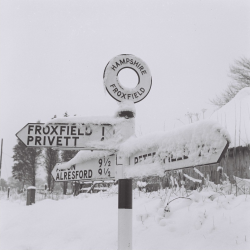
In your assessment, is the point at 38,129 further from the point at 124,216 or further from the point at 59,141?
the point at 124,216

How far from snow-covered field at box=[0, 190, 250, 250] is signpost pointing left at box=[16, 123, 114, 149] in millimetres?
1519

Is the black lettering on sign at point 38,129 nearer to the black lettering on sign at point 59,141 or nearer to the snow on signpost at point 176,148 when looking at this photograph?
the black lettering on sign at point 59,141

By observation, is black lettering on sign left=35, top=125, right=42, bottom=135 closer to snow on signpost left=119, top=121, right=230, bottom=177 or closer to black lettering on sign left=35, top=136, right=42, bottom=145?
black lettering on sign left=35, top=136, right=42, bottom=145

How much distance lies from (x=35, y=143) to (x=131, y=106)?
83 cm

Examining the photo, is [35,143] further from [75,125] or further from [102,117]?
[102,117]

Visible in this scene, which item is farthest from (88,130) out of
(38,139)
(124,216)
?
(124,216)

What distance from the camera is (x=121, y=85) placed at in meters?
2.61

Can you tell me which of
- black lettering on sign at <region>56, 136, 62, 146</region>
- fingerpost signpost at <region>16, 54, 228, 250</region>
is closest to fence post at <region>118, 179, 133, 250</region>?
fingerpost signpost at <region>16, 54, 228, 250</region>

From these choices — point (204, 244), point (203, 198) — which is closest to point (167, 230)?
point (204, 244)

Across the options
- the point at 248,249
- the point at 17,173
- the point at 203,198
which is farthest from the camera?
the point at 17,173

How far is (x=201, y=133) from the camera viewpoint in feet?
5.92

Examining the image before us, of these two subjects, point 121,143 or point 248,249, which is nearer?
point 121,143

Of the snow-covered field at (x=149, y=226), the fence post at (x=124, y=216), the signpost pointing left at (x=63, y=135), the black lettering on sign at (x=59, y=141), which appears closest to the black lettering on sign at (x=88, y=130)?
the signpost pointing left at (x=63, y=135)

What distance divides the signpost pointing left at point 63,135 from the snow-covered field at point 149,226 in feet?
4.98
